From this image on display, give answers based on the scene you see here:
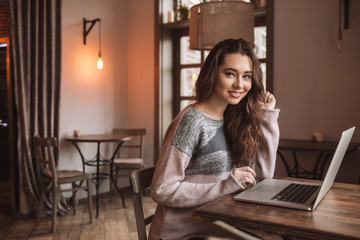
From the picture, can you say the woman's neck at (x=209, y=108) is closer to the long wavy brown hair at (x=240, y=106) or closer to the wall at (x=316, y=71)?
the long wavy brown hair at (x=240, y=106)

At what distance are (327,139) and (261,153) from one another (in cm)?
225

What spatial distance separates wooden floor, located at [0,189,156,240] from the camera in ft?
9.66

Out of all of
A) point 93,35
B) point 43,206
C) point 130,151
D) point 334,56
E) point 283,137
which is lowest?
point 43,206

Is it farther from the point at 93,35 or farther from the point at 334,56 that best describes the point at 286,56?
the point at 93,35

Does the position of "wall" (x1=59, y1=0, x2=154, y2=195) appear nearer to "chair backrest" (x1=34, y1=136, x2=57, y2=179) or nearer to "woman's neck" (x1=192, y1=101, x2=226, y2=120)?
"chair backrest" (x1=34, y1=136, x2=57, y2=179)

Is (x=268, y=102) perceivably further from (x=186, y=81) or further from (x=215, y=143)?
(x=186, y=81)

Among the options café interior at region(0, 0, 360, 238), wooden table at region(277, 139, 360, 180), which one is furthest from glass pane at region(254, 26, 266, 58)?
wooden table at region(277, 139, 360, 180)

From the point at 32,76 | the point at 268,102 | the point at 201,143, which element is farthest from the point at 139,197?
the point at 32,76

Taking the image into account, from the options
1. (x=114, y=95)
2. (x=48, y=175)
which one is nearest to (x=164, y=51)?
(x=114, y=95)

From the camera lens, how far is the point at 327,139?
3.45m

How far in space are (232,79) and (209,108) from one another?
0.15m

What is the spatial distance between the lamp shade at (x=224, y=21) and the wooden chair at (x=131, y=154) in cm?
219

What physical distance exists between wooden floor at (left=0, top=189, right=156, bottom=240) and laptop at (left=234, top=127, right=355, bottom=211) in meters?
1.93

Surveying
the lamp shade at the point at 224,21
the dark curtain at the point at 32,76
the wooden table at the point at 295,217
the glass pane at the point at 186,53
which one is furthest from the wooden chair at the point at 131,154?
the wooden table at the point at 295,217
